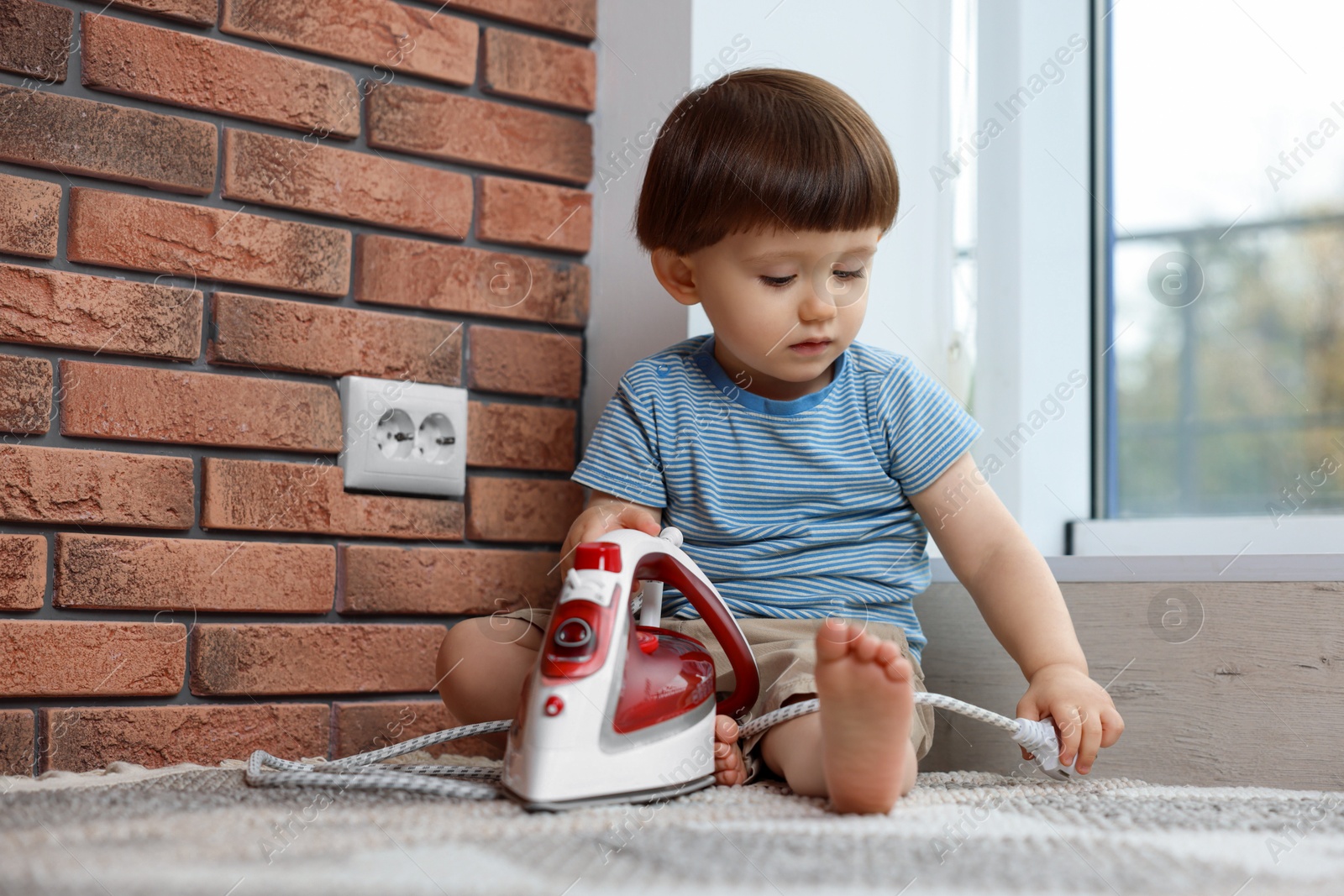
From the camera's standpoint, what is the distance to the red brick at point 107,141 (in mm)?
1054

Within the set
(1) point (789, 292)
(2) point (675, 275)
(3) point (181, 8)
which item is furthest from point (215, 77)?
(1) point (789, 292)

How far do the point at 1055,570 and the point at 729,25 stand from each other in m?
0.69

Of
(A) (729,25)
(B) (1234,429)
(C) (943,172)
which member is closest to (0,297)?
(A) (729,25)

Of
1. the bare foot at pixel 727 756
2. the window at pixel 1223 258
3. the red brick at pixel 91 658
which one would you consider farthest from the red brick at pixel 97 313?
the window at pixel 1223 258

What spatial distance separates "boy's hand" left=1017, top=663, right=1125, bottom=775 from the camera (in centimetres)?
89

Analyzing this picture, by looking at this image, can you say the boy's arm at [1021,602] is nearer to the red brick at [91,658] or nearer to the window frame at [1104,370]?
the window frame at [1104,370]

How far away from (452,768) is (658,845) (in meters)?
0.34

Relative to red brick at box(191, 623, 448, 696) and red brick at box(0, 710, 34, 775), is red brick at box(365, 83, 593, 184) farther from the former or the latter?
red brick at box(0, 710, 34, 775)

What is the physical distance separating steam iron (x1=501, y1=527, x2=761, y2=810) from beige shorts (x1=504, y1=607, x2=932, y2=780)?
0.08m

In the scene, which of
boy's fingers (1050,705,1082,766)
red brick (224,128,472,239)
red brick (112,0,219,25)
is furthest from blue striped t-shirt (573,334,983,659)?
red brick (112,0,219,25)

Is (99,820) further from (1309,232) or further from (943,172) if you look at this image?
(1309,232)

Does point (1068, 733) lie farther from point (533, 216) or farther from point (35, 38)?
point (35, 38)

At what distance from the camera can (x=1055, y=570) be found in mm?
1165

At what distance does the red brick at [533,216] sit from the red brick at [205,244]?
171mm
